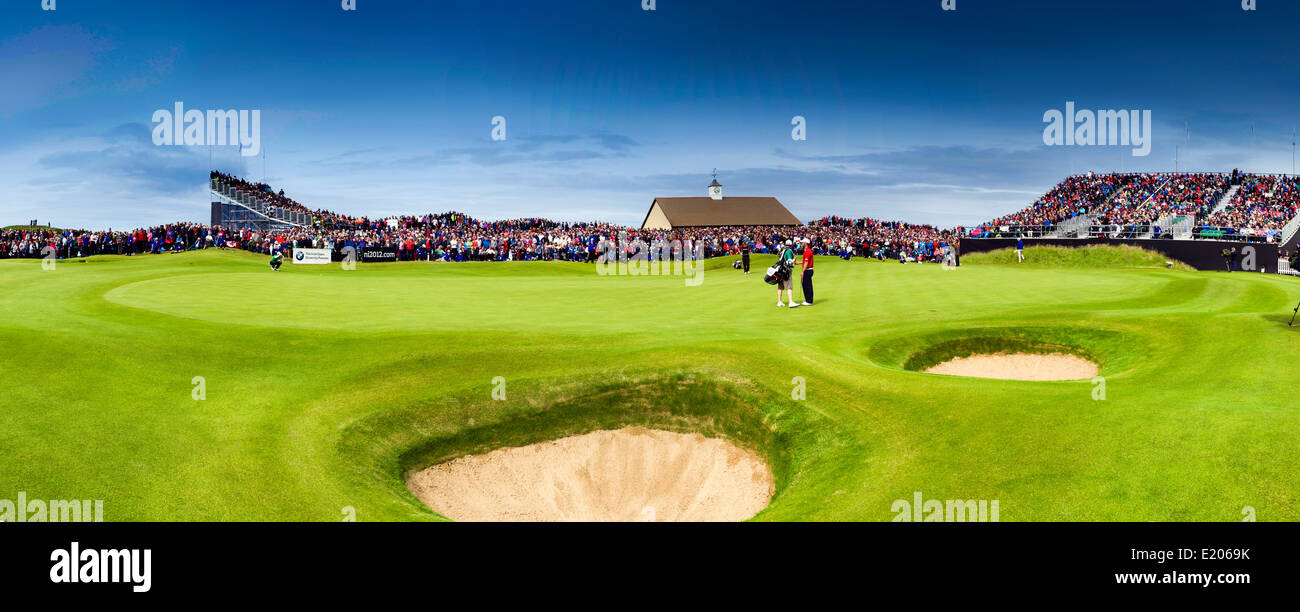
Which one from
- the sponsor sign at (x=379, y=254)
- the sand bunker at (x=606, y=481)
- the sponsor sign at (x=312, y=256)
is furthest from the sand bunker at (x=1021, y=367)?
the sponsor sign at (x=379, y=254)

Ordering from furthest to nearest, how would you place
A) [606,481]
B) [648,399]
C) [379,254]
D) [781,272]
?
[379,254], [781,272], [648,399], [606,481]

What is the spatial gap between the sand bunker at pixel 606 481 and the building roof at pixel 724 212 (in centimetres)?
9862

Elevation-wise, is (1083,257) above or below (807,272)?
above

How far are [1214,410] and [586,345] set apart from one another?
12870mm

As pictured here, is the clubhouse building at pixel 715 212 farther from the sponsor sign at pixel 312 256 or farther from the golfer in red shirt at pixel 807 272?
the golfer in red shirt at pixel 807 272

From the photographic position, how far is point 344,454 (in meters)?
13.0

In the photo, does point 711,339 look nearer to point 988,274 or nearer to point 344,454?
point 344,454

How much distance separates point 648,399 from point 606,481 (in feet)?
8.09

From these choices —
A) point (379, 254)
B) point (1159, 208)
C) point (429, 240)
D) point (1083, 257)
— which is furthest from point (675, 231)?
point (1159, 208)

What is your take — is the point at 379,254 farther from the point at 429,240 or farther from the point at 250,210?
the point at 250,210

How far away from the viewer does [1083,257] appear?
67.1 m

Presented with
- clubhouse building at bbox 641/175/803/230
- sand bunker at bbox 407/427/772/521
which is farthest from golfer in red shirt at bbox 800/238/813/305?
clubhouse building at bbox 641/175/803/230
